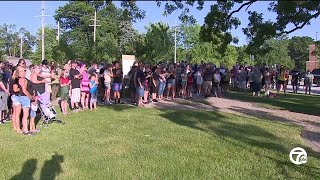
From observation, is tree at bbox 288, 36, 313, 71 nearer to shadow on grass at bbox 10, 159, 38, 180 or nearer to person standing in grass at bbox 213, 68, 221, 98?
person standing in grass at bbox 213, 68, 221, 98

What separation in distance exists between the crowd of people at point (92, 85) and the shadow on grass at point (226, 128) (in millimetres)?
3017

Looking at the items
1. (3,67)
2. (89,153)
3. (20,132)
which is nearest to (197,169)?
(89,153)

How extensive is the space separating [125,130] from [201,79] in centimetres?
1131

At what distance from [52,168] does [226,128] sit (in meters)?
5.52

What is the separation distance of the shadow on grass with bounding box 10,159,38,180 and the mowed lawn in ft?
0.03

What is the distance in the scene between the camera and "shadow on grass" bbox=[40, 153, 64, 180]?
21.1 feet

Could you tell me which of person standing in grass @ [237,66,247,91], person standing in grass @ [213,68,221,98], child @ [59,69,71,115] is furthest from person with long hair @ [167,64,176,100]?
person standing in grass @ [237,66,247,91]

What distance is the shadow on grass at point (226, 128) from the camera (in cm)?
908

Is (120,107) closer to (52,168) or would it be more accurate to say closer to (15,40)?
(52,168)

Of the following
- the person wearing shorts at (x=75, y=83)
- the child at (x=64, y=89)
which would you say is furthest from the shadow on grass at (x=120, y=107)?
the child at (x=64, y=89)

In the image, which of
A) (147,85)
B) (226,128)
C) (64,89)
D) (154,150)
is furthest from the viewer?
(147,85)

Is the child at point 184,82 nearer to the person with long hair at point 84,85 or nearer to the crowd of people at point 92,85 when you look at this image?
the crowd of people at point 92,85

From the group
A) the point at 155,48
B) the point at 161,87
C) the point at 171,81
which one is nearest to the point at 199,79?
the point at 171,81

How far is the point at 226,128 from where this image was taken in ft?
36.3
